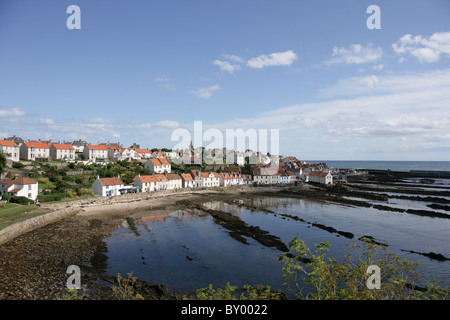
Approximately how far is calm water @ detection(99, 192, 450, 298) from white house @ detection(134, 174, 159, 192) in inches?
692

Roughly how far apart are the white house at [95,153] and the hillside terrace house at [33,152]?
997 centimetres

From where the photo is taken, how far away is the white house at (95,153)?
74812 millimetres

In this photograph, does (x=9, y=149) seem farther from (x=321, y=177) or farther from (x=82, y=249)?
(x=321, y=177)

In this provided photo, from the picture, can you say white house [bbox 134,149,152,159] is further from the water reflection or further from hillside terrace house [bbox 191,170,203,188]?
the water reflection

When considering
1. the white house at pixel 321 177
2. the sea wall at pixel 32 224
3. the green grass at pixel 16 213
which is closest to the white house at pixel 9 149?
the green grass at pixel 16 213

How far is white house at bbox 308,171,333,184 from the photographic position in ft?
272

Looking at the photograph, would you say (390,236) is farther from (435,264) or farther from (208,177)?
(208,177)

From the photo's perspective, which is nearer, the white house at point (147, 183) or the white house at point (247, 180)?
the white house at point (147, 183)

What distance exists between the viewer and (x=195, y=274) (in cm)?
1902

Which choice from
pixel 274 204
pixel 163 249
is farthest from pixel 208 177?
pixel 163 249

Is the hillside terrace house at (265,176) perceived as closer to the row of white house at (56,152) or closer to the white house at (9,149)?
the row of white house at (56,152)

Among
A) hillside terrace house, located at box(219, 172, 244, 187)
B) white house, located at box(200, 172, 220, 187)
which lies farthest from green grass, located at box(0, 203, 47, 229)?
hillside terrace house, located at box(219, 172, 244, 187)

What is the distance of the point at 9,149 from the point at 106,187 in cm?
3018
